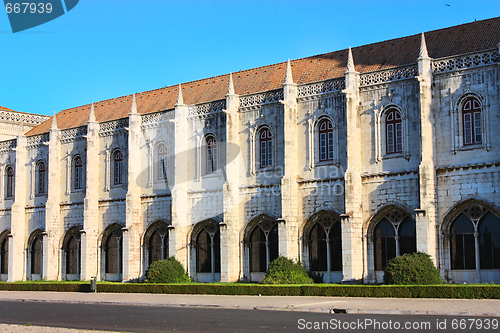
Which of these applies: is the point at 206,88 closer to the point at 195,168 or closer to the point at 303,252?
the point at 195,168

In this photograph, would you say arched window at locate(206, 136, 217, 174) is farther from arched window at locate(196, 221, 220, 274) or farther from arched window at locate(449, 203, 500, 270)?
arched window at locate(449, 203, 500, 270)

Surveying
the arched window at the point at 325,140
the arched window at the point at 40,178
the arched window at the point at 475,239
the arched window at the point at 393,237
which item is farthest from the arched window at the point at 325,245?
the arched window at the point at 40,178

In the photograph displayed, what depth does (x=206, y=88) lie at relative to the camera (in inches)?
1850

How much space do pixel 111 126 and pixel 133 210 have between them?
6425 millimetres

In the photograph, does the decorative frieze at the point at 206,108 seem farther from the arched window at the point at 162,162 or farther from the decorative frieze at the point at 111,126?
the decorative frieze at the point at 111,126

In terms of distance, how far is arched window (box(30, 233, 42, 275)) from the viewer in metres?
51.9

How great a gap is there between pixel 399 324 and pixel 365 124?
18933mm

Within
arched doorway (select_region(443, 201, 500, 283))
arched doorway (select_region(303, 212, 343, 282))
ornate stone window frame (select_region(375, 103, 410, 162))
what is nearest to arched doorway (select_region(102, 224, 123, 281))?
arched doorway (select_region(303, 212, 343, 282))

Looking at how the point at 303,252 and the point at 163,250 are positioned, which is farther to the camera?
the point at 163,250

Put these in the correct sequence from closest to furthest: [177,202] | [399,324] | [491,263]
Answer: [399,324]
[491,263]
[177,202]

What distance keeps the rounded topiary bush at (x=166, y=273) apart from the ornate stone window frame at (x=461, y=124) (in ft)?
55.3

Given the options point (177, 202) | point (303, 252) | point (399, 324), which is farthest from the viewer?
point (177, 202)

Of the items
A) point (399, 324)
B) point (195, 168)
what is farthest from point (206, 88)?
point (399, 324)

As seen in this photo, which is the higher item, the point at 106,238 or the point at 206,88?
the point at 206,88
